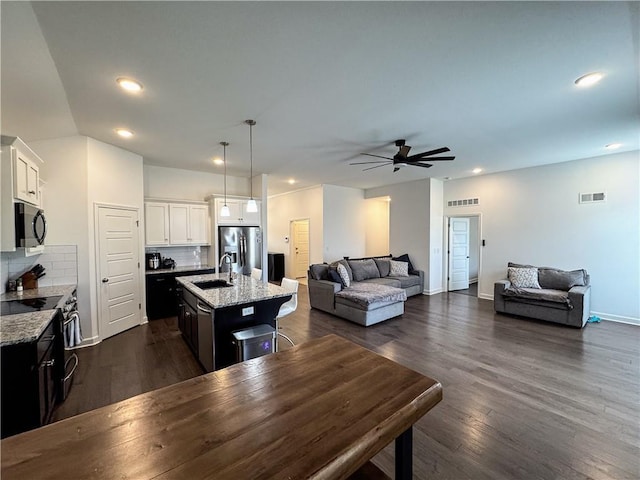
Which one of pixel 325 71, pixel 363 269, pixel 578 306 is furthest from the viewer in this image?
pixel 363 269

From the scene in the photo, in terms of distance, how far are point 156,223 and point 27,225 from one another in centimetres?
242

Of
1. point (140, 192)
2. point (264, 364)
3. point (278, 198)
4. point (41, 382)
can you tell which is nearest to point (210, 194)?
point (140, 192)

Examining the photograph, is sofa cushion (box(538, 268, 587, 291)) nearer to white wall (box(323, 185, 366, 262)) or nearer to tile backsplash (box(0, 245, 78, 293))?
white wall (box(323, 185, 366, 262))

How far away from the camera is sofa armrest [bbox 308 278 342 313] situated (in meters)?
5.14

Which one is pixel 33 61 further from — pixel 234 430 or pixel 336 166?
pixel 336 166

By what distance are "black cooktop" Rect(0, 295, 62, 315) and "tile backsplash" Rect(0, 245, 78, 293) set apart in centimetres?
87

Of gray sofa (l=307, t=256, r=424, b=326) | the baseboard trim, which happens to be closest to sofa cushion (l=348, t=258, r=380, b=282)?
gray sofa (l=307, t=256, r=424, b=326)

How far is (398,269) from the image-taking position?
6.85 m

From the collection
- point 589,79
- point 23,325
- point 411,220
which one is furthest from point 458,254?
point 23,325

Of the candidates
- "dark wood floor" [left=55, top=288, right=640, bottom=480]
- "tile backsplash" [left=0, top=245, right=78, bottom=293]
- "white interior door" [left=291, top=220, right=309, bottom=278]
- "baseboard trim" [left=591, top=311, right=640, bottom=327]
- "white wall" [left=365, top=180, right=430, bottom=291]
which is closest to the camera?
"dark wood floor" [left=55, top=288, right=640, bottom=480]

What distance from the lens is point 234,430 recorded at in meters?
0.91

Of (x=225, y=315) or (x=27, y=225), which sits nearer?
(x=27, y=225)

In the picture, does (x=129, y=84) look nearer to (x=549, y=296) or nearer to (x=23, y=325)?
(x=23, y=325)

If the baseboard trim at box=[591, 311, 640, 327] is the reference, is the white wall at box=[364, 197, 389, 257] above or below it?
above
